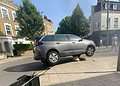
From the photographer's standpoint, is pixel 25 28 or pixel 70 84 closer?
pixel 70 84

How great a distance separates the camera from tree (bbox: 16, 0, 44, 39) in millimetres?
35875

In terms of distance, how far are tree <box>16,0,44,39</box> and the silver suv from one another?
933 inches

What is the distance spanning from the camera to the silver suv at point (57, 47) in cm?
1217

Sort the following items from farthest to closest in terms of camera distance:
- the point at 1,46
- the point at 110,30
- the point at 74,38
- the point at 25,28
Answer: the point at 110,30 → the point at 25,28 → the point at 1,46 → the point at 74,38

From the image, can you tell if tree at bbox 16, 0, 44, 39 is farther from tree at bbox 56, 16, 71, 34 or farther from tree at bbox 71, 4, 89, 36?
tree at bbox 56, 16, 71, 34

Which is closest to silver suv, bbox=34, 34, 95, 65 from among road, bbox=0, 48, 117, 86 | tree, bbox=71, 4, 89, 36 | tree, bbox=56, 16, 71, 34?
road, bbox=0, 48, 117, 86

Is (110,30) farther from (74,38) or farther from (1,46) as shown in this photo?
(74,38)

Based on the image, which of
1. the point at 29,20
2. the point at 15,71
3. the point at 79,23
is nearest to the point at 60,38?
the point at 15,71

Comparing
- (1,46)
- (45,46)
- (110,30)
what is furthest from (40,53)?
(110,30)

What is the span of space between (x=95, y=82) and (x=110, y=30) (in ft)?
132

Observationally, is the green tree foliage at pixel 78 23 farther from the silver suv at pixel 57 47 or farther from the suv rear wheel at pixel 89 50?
the silver suv at pixel 57 47

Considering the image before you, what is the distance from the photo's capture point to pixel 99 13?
155 ft

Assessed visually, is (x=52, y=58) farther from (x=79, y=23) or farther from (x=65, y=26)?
(x=65, y=26)

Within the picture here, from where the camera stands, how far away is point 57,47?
12422 millimetres
